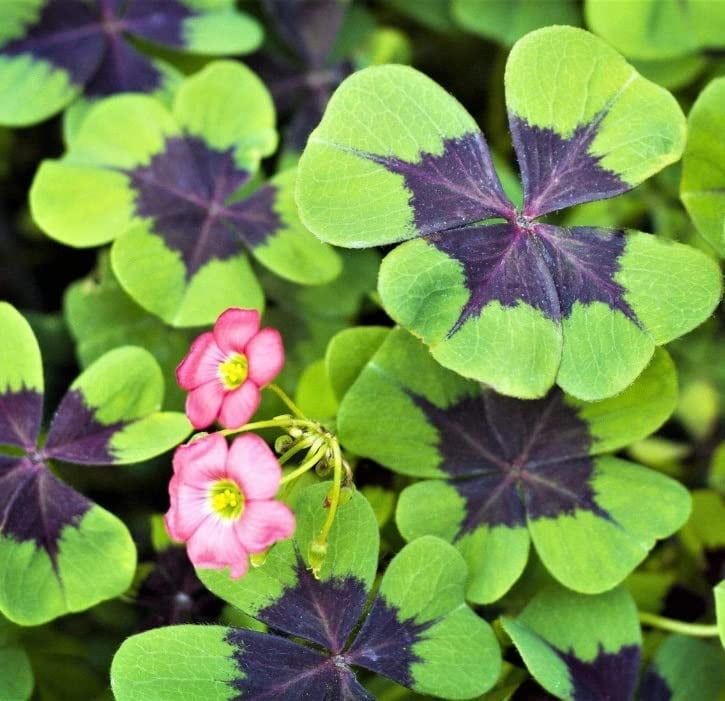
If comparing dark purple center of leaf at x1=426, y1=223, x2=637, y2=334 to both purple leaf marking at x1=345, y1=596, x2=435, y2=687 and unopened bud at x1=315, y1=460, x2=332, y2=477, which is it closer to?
unopened bud at x1=315, y1=460, x2=332, y2=477

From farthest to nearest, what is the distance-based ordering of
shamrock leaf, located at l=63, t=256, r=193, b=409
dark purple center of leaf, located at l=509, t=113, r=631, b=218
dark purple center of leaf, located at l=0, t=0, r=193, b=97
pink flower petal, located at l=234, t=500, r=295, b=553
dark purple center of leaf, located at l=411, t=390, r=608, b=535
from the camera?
1. dark purple center of leaf, located at l=0, t=0, r=193, b=97
2. shamrock leaf, located at l=63, t=256, r=193, b=409
3. dark purple center of leaf, located at l=411, t=390, r=608, b=535
4. dark purple center of leaf, located at l=509, t=113, r=631, b=218
5. pink flower petal, located at l=234, t=500, r=295, b=553

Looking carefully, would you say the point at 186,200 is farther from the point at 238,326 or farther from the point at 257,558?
the point at 257,558

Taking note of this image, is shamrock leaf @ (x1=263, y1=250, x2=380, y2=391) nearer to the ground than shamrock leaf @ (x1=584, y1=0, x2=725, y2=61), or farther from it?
nearer to the ground

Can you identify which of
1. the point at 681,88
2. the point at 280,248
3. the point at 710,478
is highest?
the point at 681,88

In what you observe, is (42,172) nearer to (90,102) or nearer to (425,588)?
(90,102)

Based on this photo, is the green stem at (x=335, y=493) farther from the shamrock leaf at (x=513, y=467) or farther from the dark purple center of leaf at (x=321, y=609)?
the shamrock leaf at (x=513, y=467)

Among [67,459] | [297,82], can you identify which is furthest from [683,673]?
[297,82]

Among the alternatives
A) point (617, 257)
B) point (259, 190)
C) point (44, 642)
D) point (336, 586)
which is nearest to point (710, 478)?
point (617, 257)

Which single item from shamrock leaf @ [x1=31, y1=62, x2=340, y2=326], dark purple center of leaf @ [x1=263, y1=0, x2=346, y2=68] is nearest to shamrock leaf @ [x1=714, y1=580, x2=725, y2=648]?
shamrock leaf @ [x1=31, y1=62, x2=340, y2=326]
